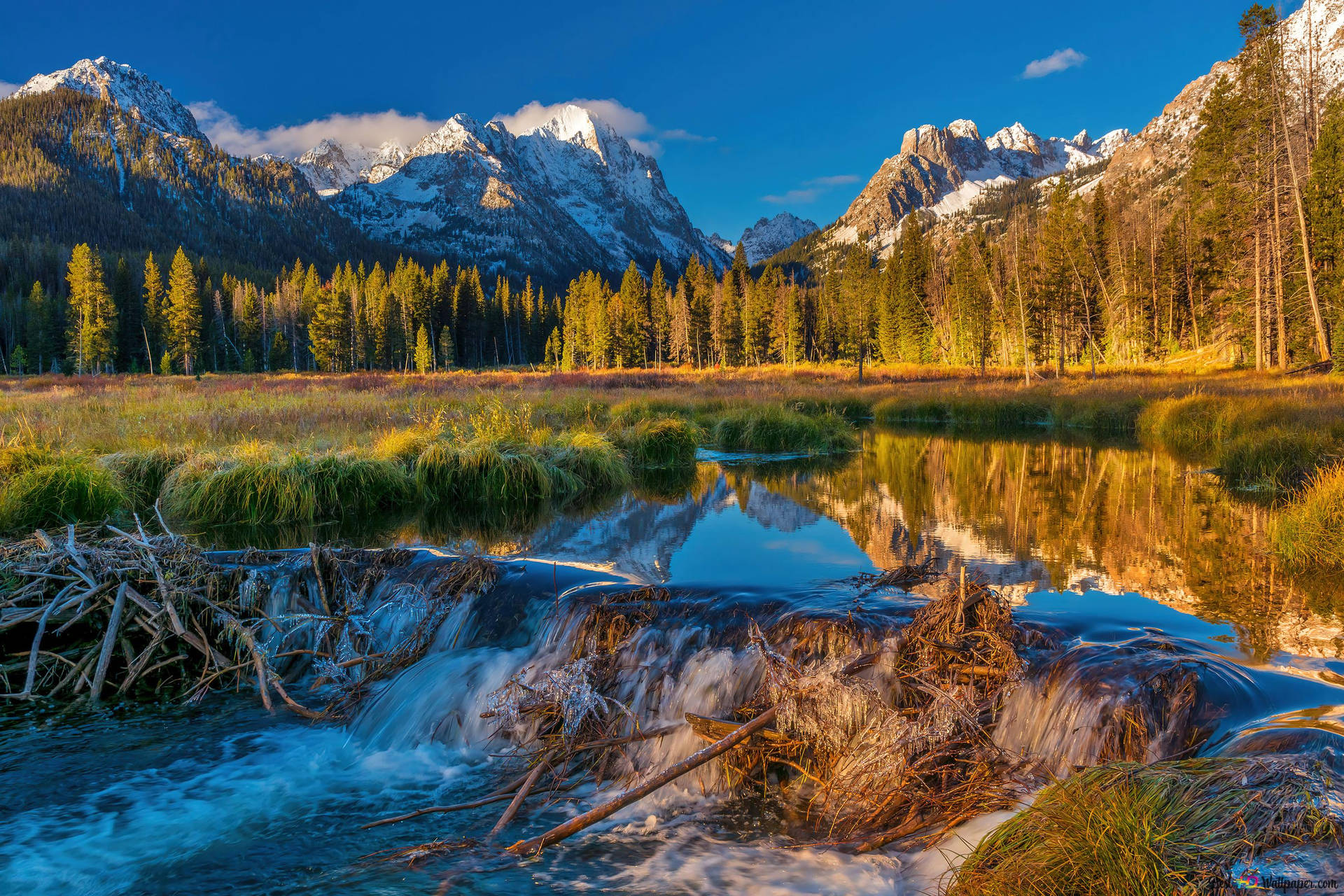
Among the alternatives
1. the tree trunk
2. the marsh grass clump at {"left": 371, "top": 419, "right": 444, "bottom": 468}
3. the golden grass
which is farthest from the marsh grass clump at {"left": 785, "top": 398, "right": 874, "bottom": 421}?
the tree trunk

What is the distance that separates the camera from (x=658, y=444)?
16453 mm

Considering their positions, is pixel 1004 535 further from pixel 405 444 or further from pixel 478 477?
pixel 405 444

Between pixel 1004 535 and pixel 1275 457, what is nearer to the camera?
pixel 1004 535

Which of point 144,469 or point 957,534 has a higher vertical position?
point 144,469

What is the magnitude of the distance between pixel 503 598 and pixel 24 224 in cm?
16651

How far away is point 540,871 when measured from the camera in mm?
3191

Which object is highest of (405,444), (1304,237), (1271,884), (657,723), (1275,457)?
(1304,237)

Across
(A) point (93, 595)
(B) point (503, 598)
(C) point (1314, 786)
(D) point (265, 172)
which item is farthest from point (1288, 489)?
(D) point (265, 172)

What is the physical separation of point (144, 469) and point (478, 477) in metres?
4.97

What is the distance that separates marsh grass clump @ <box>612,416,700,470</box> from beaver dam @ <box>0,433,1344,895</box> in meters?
8.81

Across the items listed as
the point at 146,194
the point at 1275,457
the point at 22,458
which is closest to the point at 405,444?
the point at 22,458

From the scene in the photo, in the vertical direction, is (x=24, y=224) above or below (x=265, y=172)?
below

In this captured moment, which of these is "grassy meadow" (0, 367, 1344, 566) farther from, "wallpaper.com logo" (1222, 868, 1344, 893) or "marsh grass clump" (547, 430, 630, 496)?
"wallpaper.com logo" (1222, 868, 1344, 893)

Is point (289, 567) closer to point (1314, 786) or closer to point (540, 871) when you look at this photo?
point (540, 871)
